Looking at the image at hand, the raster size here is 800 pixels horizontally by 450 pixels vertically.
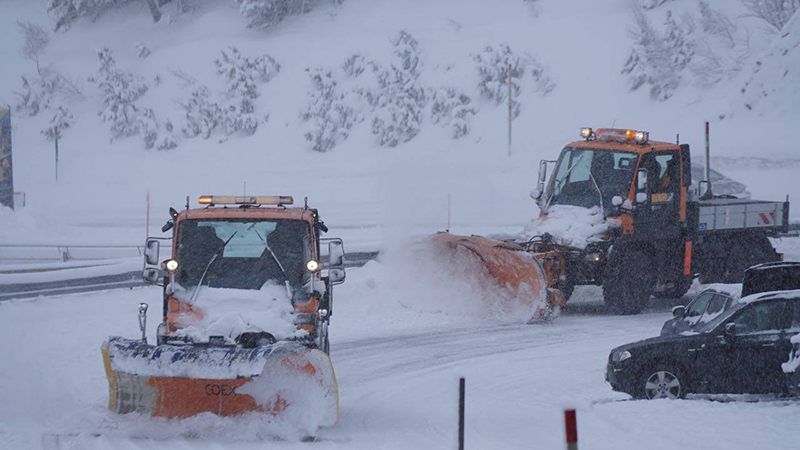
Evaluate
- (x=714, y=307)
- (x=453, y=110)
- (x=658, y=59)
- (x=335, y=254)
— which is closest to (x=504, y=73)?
(x=453, y=110)

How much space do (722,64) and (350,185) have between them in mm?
13718

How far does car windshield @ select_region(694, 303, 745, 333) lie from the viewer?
1015cm

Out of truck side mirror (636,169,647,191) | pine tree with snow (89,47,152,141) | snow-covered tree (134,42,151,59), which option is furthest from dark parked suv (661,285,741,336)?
snow-covered tree (134,42,151,59)

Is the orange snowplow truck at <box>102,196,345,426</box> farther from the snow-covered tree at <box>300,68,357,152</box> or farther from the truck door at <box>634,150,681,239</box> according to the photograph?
the snow-covered tree at <box>300,68,357,152</box>

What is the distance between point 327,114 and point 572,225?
2615 cm

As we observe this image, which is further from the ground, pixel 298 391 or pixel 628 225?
pixel 628 225

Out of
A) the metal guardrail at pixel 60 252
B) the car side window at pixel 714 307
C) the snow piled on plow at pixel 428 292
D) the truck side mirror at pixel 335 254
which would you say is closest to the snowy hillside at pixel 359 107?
the metal guardrail at pixel 60 252

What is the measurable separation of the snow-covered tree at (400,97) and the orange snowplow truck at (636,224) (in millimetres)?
22805

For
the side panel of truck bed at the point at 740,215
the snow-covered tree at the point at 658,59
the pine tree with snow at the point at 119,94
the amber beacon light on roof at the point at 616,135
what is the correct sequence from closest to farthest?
the amber beacon light on roof at the point at 616,135 → the side panel of truck bed at the point at 740,215 → the snow-covered tree at the point at 658,59 → the pine tree with snow at the point at 119,94

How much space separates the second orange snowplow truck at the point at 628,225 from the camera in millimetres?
15195

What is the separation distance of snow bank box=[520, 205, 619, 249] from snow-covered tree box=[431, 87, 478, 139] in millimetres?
22097

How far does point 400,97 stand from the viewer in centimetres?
4041

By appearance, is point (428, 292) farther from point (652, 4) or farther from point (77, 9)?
point (77, 9)

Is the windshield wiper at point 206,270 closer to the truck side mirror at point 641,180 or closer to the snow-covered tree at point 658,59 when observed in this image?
the truck side mirror at point 641,180
